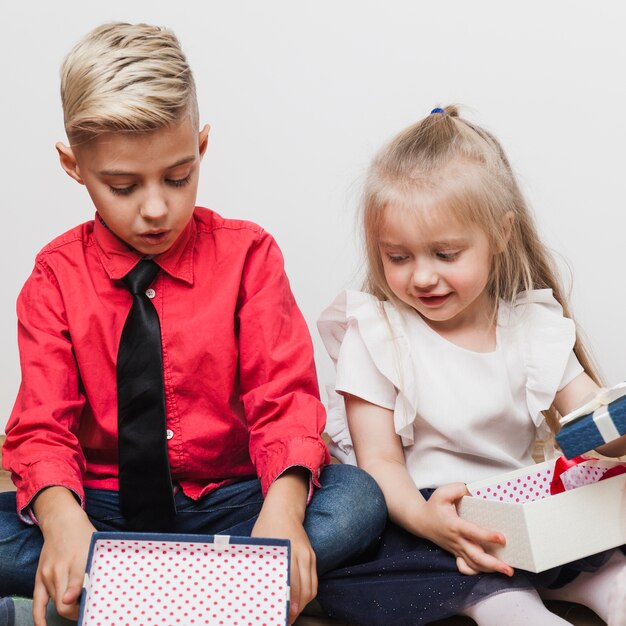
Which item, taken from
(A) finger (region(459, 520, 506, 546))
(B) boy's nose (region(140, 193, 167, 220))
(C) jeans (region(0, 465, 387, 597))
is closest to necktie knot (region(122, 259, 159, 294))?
(B) boy's nose (region(140, 193, 167, 220))

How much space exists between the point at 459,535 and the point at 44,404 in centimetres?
50

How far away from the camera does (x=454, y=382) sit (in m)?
1.34

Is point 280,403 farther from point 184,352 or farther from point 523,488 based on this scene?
point 523,488

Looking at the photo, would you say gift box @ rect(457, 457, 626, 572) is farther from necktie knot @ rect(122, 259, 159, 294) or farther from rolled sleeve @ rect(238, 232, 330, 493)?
necktie knot @ rect(122, 259, 159, 294)

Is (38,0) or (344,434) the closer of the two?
(344,434)

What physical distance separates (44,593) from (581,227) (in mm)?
1117

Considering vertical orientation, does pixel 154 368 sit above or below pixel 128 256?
below

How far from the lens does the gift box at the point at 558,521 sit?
1077 millimetres

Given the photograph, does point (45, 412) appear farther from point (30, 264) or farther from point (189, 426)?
point (30, 264)

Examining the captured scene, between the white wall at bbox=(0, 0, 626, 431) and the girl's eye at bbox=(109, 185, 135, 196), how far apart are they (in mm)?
554

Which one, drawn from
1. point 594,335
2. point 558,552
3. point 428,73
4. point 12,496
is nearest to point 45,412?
point 12,496

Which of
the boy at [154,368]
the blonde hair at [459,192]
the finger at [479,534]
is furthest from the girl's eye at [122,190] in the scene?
the finger at [479,534]

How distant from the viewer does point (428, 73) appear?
1751mm

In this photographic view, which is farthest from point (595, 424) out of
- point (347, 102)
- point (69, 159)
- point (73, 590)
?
point (347, 102)
